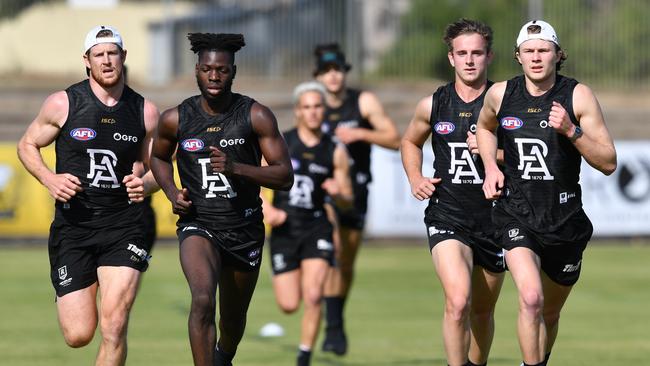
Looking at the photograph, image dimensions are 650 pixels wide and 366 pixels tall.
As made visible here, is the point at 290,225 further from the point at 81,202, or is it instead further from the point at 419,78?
the point at 419,78

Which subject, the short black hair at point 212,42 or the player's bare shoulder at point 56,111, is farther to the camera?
the player's bare shoulder at point 56,111

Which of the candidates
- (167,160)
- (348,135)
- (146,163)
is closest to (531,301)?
(167,160)

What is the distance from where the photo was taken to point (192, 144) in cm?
908

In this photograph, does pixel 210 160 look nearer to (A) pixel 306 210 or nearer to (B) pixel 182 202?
(B) pixel 182 202

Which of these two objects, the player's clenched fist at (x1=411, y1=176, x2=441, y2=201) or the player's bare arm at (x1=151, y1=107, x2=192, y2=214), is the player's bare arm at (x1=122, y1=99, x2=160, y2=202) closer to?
the player's bare arm at (x1=151, y1=107, x2=192, y2=214)

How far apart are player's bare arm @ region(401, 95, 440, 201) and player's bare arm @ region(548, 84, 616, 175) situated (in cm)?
128

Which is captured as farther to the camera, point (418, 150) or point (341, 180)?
point (341, 180)

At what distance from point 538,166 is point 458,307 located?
1.10m

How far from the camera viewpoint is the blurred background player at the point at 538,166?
884 centimetres

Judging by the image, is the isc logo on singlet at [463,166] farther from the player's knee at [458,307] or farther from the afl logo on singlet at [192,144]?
the afl logo on singlet at [192,144]

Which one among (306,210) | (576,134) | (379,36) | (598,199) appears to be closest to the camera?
(576,134)

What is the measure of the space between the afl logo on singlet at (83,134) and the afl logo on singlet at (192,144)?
720 millimetres

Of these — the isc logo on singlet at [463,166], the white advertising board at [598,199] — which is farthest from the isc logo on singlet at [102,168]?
the white advertising board at [598,199]

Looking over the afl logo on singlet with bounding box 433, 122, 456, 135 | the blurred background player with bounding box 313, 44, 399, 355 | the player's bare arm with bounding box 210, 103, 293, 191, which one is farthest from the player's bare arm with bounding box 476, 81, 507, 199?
the blurred background player with bounding box 313, 44, 399, 355
